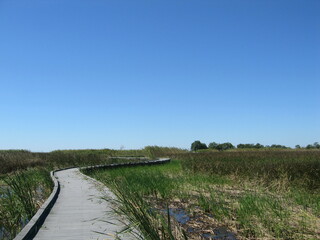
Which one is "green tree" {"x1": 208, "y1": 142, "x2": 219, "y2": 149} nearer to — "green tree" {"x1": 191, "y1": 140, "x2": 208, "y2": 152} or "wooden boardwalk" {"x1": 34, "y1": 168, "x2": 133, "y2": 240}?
"green tree" {"x1": 191, "y1": 140, "x2": 208, "y2": 152}

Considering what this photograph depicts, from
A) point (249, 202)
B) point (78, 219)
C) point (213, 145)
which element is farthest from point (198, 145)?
point (78, 219)

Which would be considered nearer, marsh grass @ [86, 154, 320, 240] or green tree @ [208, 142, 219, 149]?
marsh grass @ [86, 154, 320, 240]

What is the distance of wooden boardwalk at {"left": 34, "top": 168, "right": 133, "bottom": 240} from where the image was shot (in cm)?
540

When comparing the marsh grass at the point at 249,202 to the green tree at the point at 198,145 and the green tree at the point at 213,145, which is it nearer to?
the green tree at the point at 213,145

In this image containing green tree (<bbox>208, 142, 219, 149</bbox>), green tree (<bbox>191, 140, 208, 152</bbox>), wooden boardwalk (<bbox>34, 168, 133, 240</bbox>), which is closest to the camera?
wooden boardwalk (<bbox>34, 168, 133, 240</bbox>)

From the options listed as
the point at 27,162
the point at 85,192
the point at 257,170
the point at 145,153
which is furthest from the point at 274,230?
the point at 145,153

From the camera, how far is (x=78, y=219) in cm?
651

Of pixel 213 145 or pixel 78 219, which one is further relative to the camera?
pixel 213 145

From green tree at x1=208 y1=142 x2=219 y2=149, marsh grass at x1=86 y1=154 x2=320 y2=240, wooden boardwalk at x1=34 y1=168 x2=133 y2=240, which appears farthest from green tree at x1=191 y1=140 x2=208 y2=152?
wooden boardwalk at x1=34 y1=168 x2=133 y2=240

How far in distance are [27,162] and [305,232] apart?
18051mm

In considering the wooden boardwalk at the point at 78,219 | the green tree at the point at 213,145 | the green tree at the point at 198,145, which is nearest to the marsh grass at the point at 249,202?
the wooden boardwalk at the point at 78,219

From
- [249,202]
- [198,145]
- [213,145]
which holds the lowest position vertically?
[249,202]

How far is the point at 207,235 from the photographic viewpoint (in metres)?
6.10

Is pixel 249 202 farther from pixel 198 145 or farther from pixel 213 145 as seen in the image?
Result: pixel 198 145
